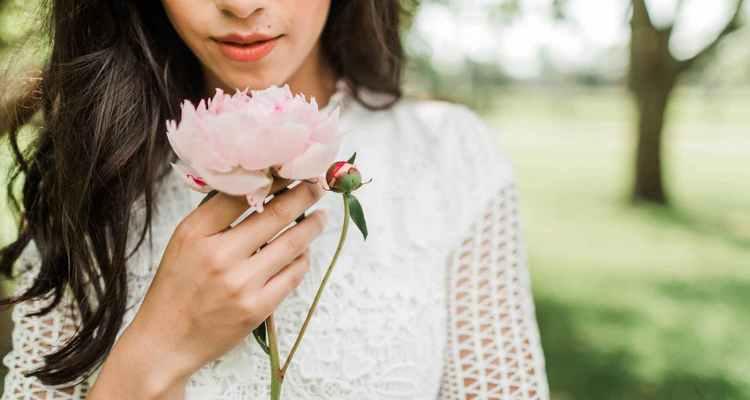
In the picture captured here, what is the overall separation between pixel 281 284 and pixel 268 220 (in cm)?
13

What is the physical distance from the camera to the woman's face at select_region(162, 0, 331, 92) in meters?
1.18

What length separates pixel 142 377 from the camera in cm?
113

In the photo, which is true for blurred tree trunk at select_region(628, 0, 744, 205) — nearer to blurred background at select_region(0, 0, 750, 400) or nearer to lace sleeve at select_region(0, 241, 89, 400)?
blurred background at select_region(0, 0, 750, 400)

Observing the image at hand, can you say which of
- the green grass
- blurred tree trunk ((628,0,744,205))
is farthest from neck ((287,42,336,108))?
blurred tree trunk ((628,0,744,205))

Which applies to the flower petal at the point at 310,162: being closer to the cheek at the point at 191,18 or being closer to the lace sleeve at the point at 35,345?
the cheek at the point at 191,18

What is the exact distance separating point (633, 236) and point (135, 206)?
18.7 feet

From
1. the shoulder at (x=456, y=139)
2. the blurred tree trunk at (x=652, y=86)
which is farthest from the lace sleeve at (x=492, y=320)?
the blurred tree trunk at (x=652, y=86)

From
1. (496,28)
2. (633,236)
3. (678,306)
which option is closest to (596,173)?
(633,236)

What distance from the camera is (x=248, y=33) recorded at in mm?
1190

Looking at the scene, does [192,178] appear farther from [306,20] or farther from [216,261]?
[306,20]

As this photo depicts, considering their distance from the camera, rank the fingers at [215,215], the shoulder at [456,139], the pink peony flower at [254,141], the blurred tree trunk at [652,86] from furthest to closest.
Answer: the blurred tree trunk at [652,86], the shoulder at [456,139], the fingers at [215,215], the pink peony flower at [254,141]

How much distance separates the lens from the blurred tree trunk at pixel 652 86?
488cm

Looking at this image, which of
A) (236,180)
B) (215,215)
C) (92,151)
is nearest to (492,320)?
(215,215)

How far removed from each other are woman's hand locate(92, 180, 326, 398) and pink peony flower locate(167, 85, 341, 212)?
118 mm
